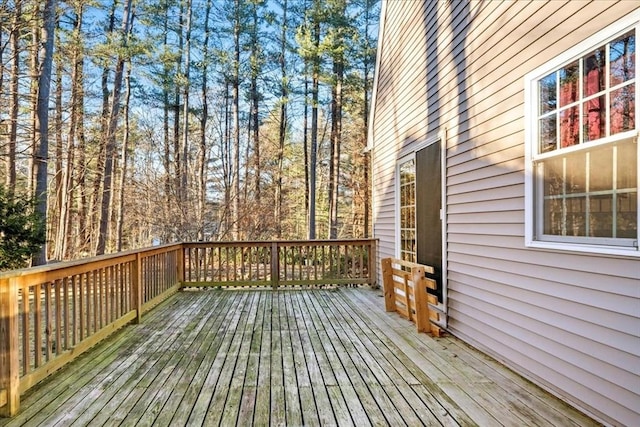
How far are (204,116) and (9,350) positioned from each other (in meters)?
10.9

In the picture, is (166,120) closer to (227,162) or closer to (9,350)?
(227,162)

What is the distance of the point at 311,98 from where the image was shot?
39.8 ft

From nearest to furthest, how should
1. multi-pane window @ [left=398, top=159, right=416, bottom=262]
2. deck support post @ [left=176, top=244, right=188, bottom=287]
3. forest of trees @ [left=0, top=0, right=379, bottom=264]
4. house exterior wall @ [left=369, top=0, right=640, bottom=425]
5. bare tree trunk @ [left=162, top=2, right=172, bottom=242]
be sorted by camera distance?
house exterior wall @ [left=369, top=0, right=640, bottom=425]
multi-pane window @ [left=398, top=159, right=416, bottom=262]
deck support post @ [left=176, top=244, right=188, bottom=287]
forest of trees @ [left=0, top=0, right=379, bottom=264]
bare tree trunk @ [left=162, top=2, right=172, bottom=242]

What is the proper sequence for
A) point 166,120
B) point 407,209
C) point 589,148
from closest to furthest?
point 589,148 < point 407,209 < point 166,120

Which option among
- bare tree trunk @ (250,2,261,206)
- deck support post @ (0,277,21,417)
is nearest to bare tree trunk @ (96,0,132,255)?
bare tree trunk @ (250,2,261,206)

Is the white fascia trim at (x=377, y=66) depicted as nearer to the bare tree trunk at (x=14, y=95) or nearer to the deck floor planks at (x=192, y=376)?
the deck floor planks at (x=192, y=376)

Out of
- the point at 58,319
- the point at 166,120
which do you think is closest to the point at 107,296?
the point at 58,319

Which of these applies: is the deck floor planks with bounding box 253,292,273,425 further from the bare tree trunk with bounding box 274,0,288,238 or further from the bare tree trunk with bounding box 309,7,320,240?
the bare tree trunk with bounding box 274,0,288,238

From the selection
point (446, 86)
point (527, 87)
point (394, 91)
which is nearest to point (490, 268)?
point (527, 87)

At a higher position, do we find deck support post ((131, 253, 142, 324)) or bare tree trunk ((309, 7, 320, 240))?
bare tree trunk ((309, 7, 320, 240))

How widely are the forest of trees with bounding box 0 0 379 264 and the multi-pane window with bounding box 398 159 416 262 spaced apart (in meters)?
5.93

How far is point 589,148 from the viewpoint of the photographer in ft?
6.99

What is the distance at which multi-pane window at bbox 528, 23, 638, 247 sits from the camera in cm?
187

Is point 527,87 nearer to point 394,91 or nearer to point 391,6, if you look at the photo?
point 394,91
